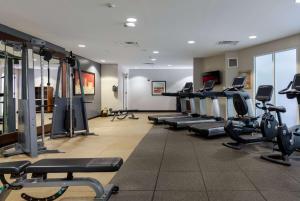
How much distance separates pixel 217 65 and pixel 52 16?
6813mm

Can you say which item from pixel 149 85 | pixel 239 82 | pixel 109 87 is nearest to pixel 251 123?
pixel 239 82

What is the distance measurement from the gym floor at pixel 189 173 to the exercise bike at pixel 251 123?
23 cm

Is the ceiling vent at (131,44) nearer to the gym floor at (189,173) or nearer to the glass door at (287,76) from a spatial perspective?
the gym floor at (189,173)

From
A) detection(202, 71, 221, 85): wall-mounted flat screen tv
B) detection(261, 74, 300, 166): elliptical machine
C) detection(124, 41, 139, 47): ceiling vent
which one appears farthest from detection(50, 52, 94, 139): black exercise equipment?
detection(202, 71, 221, 85): wall-mounted flat screen tv

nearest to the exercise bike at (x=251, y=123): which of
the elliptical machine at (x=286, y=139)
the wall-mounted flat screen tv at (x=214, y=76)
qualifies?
the elliptical machine at (x=286, y=139)

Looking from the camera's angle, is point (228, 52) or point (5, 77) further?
point (228, 52)

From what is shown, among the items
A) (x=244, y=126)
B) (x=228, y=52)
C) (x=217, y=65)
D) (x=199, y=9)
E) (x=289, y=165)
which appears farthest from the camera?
(x=217, y=65)

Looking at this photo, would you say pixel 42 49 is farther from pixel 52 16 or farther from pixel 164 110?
pixel 164 110

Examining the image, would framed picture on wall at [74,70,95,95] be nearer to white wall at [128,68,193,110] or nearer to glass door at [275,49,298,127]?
white wall at [128,68,193,110]

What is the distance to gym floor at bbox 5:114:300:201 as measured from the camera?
264 centimetres

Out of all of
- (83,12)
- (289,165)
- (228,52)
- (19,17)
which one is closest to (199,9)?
(83,12)

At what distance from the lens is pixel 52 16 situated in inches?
186

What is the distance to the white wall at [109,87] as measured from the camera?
12.0 m

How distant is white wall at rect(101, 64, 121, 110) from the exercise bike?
292 inches
